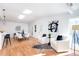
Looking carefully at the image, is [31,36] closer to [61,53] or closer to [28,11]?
[28,11]

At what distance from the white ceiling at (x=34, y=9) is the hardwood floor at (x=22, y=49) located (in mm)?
439

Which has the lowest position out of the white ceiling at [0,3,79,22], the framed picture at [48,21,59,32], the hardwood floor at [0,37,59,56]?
the hardwood floor at [0,37,59,56]

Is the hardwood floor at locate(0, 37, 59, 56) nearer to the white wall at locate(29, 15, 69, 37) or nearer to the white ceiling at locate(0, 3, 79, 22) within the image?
the white wall at locate(29, 15, 69, 37)

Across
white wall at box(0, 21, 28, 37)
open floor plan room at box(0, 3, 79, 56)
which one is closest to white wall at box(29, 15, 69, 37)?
open floor plan room at box(0, 3, 79, 56)

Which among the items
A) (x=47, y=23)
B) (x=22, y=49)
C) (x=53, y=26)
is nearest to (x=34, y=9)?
(x=47, y=23)

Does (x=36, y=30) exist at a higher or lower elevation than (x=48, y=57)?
higher

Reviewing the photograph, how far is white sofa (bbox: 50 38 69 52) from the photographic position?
2.05m

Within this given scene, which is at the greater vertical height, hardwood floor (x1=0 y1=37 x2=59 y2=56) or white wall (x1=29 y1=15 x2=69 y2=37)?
white wall (x1=29 y1=15 x2=69 y2=37)

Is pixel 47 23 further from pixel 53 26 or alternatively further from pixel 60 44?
pixel 60 44

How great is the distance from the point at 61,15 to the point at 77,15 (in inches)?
12.1

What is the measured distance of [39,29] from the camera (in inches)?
81.7

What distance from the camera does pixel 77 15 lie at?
6.54 feet

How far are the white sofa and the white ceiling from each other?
0.56 m

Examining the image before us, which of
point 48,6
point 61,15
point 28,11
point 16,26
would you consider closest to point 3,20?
point 16,26
